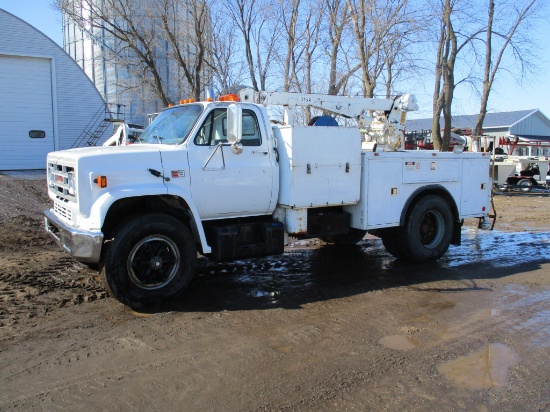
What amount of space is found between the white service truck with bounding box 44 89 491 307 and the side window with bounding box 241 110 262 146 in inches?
0.6

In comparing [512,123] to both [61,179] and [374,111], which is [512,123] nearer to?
[374,111]

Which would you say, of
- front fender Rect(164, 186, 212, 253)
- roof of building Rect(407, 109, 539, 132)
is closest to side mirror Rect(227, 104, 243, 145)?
front fender Rect(164, 186, 212, 253)

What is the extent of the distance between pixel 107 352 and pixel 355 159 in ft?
14.2

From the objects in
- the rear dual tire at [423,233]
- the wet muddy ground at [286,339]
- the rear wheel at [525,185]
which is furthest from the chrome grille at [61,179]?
the rear wheel at [525,185]

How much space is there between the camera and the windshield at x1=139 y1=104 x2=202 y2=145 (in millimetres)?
6121

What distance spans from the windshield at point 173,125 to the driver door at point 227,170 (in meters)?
0.21

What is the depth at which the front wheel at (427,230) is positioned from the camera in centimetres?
775

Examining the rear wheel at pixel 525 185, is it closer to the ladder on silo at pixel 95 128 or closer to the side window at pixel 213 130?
the ladder on silo at pixel 95 128

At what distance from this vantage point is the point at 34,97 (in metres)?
21.6

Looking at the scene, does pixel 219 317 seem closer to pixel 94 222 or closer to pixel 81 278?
Answer: pixel 94 222

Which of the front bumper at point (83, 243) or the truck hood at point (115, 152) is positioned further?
the truck hood at point (115, 152)

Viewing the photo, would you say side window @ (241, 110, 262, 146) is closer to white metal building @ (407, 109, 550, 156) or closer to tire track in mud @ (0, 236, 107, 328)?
tire track in mud @ (0, 236, 107, 328)

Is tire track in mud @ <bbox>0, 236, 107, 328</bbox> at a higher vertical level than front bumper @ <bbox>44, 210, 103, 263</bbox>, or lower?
lower

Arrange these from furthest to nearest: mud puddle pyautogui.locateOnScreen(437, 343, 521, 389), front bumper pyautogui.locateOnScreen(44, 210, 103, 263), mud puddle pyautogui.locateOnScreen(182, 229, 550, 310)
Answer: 1. mud puddle pyautogui.locateOnScreen(182, 229, 550, 310)
2. front bumper pyautogui.locateOnScreen(44, 210, 103, 263)
3. mud puddle pyautogui.locateOnScreen(437, 343, 521, 389)
